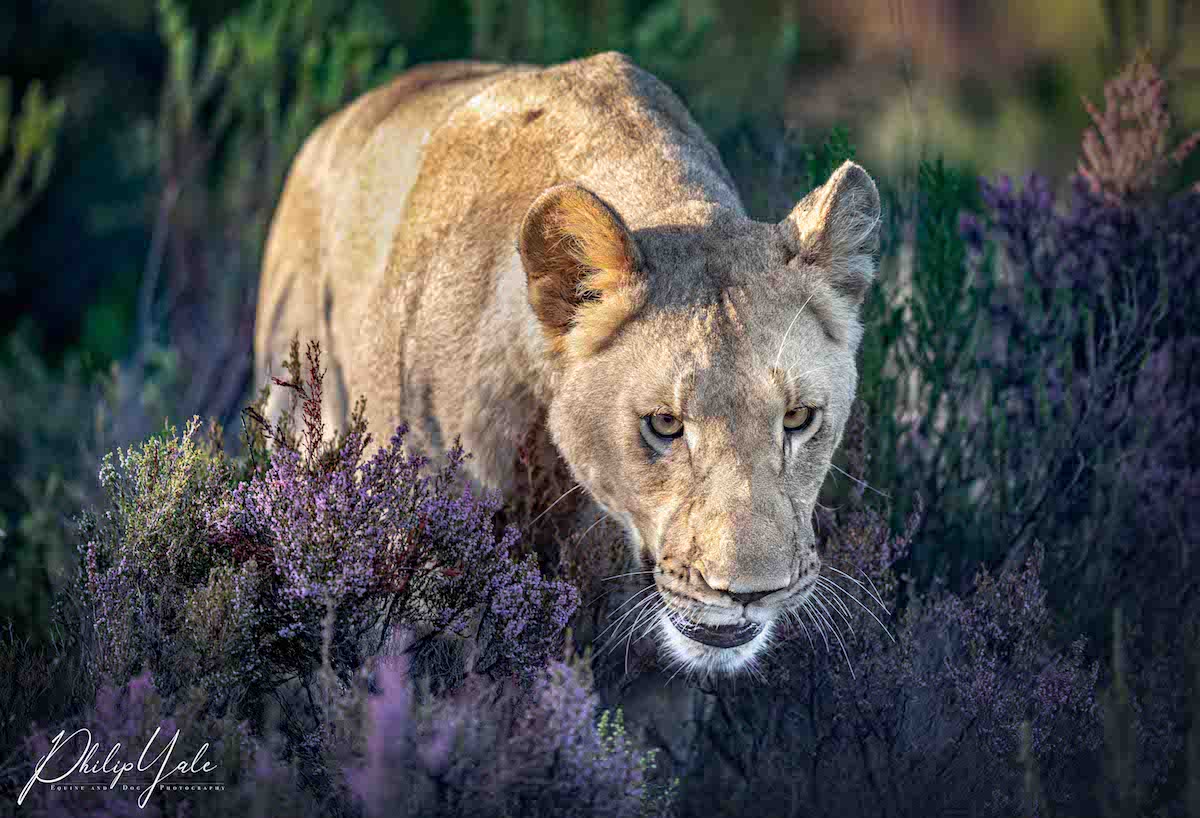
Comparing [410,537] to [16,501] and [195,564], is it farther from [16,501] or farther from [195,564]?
[16,501]

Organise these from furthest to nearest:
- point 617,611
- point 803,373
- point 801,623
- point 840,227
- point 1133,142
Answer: point 1133,142 → point 617,611 → point 840,227 → point 801,623 → point 803,373

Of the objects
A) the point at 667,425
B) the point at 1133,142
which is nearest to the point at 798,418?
the point at 667,425

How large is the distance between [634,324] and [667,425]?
0.31 meters

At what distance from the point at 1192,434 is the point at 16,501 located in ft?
16.7

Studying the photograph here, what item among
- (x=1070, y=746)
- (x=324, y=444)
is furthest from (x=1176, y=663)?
(x=324, y=444)

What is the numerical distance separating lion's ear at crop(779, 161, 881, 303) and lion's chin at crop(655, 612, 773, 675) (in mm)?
998

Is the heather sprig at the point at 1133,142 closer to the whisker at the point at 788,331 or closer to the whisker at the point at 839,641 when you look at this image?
the whisker at the point at 788,331

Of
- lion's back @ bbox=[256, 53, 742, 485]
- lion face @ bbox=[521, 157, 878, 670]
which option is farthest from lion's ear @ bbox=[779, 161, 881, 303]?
lion's back @ bbox=[256, 53, 742, 485]

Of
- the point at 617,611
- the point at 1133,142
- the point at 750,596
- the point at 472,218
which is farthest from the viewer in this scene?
the point at 1133,142

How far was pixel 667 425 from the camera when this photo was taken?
3.14 metres

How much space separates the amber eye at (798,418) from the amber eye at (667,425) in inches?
11.0

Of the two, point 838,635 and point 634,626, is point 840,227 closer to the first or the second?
point 838,635

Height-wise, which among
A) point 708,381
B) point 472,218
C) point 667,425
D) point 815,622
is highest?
point 472,218

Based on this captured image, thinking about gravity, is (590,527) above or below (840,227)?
below
